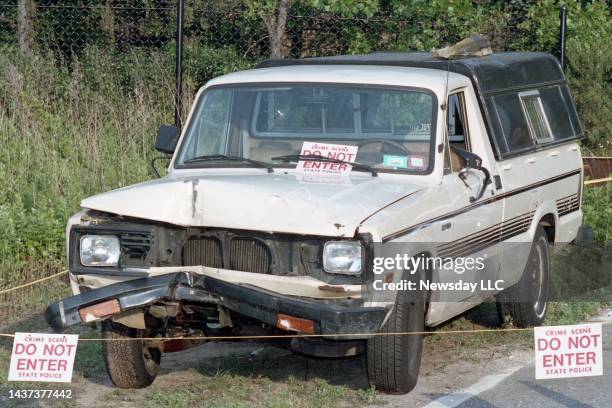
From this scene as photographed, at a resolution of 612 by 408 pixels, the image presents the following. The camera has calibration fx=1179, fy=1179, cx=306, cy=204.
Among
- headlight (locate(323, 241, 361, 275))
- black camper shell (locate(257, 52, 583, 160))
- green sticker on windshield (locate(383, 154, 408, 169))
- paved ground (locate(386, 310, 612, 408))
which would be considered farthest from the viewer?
black camper shell (locate(257, 52, 583, 160))

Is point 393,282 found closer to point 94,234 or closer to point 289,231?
point 289,231

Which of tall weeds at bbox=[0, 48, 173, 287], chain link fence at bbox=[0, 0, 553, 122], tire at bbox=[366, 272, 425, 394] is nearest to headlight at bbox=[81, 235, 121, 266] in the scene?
tire at bbox=[366, 272, 425, 394]

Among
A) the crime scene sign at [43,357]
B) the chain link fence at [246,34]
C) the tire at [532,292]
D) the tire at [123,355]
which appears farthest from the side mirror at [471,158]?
the chain link fence at [246,34]

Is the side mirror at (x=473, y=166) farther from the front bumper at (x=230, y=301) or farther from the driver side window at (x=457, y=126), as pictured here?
the front bumper at (x=230, y=301)

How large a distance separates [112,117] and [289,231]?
7.15 m

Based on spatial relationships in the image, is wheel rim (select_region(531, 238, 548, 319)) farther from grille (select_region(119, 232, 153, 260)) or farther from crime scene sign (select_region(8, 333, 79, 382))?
crime scene sign (select_region(8, 333, 79, 382))

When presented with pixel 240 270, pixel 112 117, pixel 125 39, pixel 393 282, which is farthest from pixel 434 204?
pixel 125 39

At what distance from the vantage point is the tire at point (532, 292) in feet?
27.5

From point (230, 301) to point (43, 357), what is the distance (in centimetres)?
100

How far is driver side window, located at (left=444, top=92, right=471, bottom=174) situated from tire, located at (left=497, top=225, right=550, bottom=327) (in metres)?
1.00

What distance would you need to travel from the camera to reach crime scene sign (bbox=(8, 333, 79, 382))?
6008mm

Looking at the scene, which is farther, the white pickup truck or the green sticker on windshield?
the green sticker on windshield

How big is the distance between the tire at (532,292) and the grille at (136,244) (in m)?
3.04

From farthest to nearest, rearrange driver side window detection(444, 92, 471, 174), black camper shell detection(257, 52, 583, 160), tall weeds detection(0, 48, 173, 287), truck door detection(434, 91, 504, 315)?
1. tall weeds detection(0, 48, 173, 287)
2. black camper shell detection(257, 52, 583, 160)
3. driver side window detection(444, 92, 471, 174)
4. truck door detection(434, 91, 504, 315)
